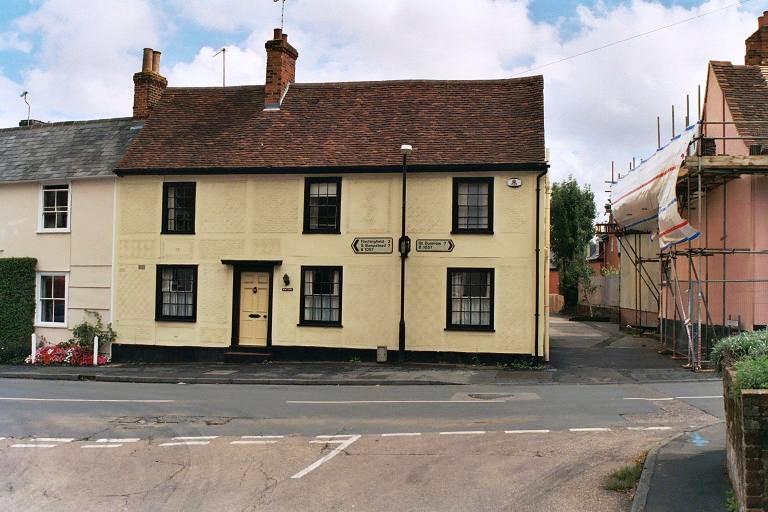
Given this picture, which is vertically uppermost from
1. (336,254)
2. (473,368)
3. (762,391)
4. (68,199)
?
(68,199)

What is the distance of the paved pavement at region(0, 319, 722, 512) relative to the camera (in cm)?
729

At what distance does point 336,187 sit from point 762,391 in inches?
626

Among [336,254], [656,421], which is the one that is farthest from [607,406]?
[336,254]

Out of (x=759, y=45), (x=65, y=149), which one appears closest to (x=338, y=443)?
(x=65, y=149)

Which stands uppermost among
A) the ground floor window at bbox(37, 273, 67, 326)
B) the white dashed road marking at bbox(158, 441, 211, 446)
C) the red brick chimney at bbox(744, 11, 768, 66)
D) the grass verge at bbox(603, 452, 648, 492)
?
the red brick chimney at bbox(744, 11, 768, 66)

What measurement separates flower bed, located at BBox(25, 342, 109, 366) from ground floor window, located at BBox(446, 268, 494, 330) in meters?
10.8

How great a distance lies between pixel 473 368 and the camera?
741 inches

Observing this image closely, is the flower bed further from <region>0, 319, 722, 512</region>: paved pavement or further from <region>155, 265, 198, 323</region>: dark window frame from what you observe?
<region>0, 319, 722, 512</region>: paved pavement

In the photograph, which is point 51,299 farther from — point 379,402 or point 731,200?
point 731,200

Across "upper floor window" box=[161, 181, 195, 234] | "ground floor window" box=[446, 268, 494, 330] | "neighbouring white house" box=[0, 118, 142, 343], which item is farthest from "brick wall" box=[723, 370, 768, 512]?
"neighbouring white house" box=[0, 118, 142, 343]

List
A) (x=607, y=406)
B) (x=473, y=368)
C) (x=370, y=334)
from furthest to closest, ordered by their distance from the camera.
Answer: (x=370, y=334) → (x=473, y=368) → (x=607, y=406)

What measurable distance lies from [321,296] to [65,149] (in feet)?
35.8

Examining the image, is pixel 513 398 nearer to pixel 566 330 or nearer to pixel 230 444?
pixel 230 444

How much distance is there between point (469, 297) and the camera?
64.4ft
